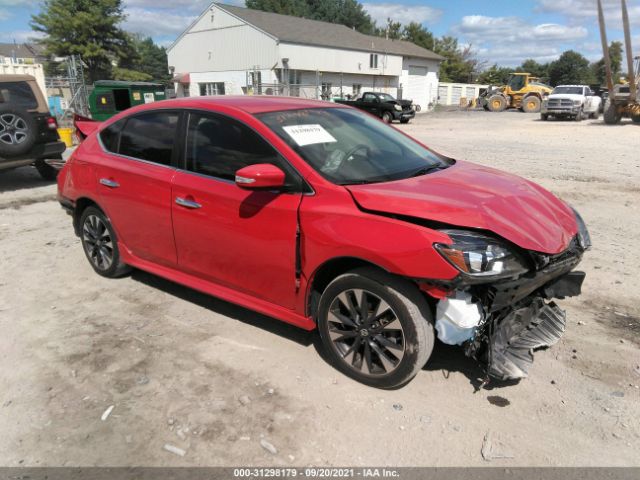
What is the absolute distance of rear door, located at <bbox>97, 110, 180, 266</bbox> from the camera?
3855 mm

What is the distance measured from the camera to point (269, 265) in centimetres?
328

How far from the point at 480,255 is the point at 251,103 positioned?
2.09 m

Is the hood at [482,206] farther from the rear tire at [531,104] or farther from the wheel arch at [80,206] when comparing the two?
the rear tire at [531,104]

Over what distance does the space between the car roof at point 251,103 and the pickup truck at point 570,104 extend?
26.2 m

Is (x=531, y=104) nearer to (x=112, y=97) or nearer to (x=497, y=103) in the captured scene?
(x=497, y=103)

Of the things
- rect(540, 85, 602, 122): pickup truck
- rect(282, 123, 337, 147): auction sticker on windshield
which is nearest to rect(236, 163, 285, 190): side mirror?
rect(282, 123, 337, 147): auction sticker on windshield

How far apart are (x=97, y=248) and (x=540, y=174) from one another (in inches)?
336

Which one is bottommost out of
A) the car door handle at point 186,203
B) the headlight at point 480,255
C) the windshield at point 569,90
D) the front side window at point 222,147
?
the headlight at point 480,255

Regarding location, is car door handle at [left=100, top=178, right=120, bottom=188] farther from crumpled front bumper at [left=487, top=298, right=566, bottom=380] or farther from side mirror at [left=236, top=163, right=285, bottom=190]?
crumpled front bumper at [left=487, top=298, right=566, bottom=380]

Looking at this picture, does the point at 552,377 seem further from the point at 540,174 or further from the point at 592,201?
the point at 540,174

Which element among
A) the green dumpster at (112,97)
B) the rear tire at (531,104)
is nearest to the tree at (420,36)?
the rear tire at (531,104)

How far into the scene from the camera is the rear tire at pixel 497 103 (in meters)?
35.8

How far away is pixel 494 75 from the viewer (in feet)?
245

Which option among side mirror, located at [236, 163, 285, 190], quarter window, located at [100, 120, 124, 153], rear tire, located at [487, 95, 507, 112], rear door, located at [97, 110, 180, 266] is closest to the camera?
side mirror, located at [236, 163, 285, 190]
